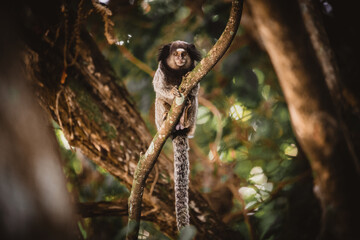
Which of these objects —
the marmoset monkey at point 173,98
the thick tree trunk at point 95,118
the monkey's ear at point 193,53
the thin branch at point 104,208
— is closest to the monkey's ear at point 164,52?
the marmoset monkey at point 173,98

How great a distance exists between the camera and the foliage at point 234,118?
1312 millimetres

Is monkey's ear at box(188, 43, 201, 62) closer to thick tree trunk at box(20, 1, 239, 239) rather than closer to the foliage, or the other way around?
the foliage

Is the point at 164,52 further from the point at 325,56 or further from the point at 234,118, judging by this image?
the point at 325,56

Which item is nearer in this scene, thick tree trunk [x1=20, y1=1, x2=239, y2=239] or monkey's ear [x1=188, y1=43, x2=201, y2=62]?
monkey's ear [x1=188, y1=43, x2=201, y2=62]

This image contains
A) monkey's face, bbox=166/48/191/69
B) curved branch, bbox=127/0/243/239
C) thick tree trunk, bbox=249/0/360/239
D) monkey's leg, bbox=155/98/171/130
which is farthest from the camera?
monkey's leg, bbox=155/98/171/130

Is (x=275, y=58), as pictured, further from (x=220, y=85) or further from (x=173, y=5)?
(x=173, y=5)

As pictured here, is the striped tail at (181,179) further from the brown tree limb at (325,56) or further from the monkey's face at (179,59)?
the brown tree limb at (325,56)

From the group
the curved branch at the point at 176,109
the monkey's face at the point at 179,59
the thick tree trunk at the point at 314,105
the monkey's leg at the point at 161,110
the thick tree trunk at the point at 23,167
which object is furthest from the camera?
the monkey's leg at the point at 161,110

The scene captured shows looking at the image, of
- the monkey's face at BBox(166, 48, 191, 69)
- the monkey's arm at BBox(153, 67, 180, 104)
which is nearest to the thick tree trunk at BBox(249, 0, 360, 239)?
the monkey's face at BBox(166, 48, 191, 69)

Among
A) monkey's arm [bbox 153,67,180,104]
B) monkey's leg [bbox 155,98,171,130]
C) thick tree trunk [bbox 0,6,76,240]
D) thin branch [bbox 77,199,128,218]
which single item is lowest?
thin branch [bbox 77,199,128,218]

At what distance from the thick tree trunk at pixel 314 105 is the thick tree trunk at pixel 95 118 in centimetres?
57

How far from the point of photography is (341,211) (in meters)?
1.11

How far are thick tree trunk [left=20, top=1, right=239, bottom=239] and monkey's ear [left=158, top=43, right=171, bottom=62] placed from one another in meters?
0.41

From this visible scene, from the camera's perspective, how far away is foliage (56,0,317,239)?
→ 4.30ft
